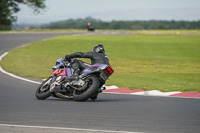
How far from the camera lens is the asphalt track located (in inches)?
270

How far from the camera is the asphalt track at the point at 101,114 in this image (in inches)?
270

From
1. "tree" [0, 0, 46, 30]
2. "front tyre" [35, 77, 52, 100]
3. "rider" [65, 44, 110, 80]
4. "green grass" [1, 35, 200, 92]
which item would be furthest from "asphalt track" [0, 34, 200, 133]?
"tree" [0, 0, 46, 30]

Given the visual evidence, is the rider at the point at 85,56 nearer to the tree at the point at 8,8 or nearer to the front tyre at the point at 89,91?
the front tyre at the point at 89,91

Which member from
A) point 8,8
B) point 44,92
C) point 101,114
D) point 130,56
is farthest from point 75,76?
point 8,8

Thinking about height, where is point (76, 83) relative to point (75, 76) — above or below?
below

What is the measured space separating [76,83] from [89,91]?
43cm

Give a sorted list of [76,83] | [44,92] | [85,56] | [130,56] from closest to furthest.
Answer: [76,83], [85,56], [44,92], [130,56]

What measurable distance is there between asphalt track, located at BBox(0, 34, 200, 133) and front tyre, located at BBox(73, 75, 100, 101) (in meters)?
0.16

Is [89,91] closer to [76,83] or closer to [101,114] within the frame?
[76,83]

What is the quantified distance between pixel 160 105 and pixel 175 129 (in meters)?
2.59

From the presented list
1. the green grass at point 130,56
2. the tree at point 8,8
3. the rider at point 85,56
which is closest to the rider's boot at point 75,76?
the rider at point 85,56

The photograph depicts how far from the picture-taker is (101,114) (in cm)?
808

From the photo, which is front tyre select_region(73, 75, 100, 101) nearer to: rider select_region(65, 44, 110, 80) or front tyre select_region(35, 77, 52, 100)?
rider select_region(65, 44, 110, 80)

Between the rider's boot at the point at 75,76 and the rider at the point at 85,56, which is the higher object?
the rider at the point at 85,56
